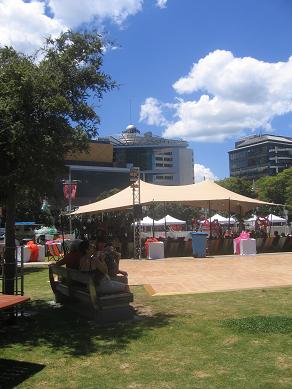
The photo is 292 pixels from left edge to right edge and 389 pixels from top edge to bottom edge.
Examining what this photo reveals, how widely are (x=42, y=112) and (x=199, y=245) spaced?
14.9 metres

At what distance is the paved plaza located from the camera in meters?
11.2

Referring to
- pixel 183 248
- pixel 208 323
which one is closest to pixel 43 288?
pixel 208 323

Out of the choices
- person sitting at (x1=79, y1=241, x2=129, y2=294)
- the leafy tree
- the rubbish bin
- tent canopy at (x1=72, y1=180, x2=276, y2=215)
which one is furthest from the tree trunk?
tent canopy at (x1=72, y1=180, x2=276, y2=215)

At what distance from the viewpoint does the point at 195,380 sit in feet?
16.1

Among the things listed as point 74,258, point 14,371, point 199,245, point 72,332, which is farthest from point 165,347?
point 199,245

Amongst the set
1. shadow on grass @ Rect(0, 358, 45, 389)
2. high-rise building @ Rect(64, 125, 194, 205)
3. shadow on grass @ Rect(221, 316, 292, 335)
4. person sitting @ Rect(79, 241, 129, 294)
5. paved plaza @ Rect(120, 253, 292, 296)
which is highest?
high-rise building @ Rect(64, 125, 194, 205)

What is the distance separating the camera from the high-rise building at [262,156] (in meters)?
139

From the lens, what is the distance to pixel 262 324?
7.10 m

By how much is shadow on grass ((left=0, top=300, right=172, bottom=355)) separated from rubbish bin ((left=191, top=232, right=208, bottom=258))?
1329 centimetres

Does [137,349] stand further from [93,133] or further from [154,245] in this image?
[154,245]

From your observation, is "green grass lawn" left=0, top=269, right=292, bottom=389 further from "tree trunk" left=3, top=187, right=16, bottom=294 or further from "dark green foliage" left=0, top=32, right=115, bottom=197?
"dark green foliage" left=0, top=32, right=115, bottom=197

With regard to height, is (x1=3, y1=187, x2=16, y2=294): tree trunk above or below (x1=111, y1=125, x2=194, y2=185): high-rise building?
below

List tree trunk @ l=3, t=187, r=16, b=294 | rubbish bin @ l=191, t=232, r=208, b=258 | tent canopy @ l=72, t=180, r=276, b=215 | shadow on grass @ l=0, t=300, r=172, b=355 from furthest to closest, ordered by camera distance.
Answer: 1. tent canopy @ l=72, t=180, r=276, b=215
2. rubbish bin @ l=191, t=232, r=208, b=258
3. tree trunk @ l=3, t=187, r=16, b=294
4. shadow on grass @ l=0, t=300, r=172, b=355

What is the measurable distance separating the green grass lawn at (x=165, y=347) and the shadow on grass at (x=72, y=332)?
0.04 ft
